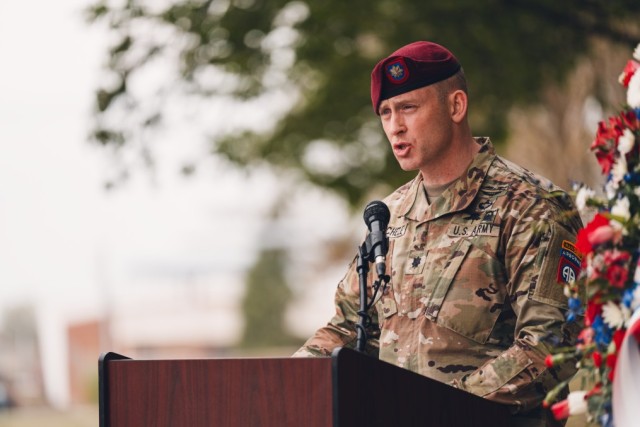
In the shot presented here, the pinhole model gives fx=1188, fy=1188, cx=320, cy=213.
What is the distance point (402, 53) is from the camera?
4.16 m

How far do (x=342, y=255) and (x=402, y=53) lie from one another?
116 feet

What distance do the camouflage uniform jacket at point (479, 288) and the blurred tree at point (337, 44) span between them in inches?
290

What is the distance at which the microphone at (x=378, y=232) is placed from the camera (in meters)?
3.72

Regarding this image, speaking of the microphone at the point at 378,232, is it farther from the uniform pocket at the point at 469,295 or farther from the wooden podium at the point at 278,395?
the wooden podium at the point at 278,395

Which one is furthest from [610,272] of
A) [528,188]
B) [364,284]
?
[528,188]

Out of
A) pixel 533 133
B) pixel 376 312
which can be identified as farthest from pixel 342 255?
pixel 376 312

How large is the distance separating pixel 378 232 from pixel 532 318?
56cm

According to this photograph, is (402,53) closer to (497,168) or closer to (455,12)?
(497,168)

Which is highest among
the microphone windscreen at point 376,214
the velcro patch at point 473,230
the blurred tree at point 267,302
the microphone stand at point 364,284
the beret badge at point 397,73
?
the beret badge at point 397,73

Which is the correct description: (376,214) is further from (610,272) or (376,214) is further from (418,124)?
(610,272)

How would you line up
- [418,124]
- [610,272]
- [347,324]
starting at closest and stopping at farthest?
[610,272] < [418,124] < [347,324]

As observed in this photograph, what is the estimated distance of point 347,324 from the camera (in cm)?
434

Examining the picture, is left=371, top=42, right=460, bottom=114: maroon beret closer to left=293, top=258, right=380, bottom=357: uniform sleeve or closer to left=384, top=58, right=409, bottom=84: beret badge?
left=384, top=58, right=409, bottom=84: beret badge

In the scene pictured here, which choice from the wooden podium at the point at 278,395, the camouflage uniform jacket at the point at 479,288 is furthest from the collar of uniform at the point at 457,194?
the wooden podium at the point at 278,395
